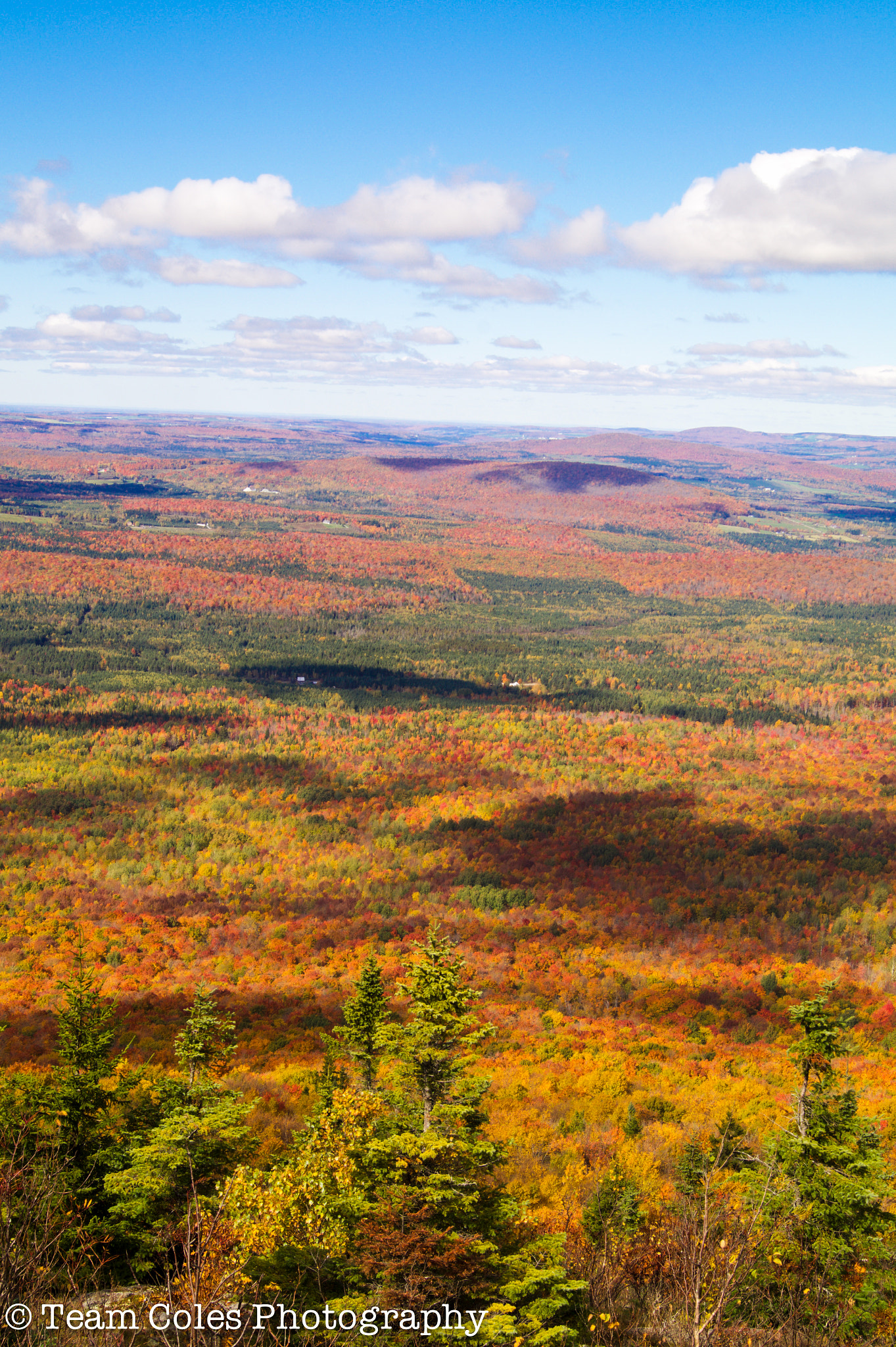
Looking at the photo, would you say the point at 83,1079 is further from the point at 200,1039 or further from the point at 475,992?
the point at 475,992

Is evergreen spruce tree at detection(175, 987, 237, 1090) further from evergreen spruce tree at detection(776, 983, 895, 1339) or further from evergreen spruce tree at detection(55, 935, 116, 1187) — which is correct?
evergreen spruce tree at detection(776, 983, 895, 1339)

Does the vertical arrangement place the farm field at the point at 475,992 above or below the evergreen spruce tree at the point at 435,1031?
below

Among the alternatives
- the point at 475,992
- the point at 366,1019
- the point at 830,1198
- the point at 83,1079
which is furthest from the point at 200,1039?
the point at 830,1198

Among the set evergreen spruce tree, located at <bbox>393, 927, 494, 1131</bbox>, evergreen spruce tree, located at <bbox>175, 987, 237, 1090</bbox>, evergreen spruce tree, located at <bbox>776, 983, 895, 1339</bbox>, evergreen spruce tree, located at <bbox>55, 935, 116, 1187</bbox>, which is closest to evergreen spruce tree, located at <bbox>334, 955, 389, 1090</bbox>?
evergreen spruce tree, located at <bbox>175, 987, 237, 1090</bbox>

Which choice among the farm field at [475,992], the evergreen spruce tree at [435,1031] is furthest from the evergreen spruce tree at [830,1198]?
the evergreen spruce tree at [435,1031]

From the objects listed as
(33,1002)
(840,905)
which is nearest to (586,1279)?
(33,1002)

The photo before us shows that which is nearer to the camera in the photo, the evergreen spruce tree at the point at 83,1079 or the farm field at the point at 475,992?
the farm field at the point at 475,992

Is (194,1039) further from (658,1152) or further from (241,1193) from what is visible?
(658,1152)

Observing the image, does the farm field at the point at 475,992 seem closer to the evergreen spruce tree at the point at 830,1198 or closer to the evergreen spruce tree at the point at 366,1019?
the evergreen spruce tree at the point at 830,1198

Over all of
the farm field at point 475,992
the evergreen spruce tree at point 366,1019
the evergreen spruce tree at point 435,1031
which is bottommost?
the farm field at point 475,992
